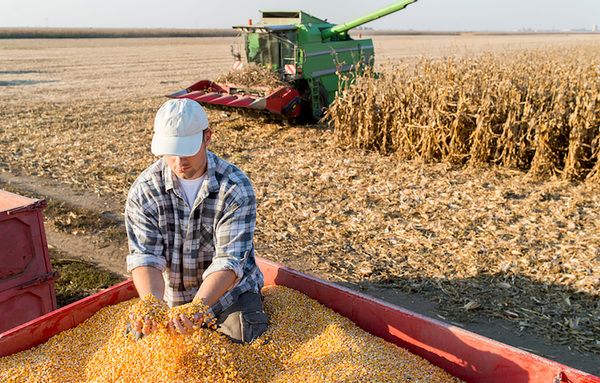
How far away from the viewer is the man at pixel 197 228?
2625 millimetres

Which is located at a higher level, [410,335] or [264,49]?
[264,49]

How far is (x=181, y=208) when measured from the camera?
2.83 metres

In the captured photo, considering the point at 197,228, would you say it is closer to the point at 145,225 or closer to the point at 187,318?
the point at 145,225

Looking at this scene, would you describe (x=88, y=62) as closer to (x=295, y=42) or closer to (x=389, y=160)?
(x=295, y=42)

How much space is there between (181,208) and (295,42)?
31.2 ft

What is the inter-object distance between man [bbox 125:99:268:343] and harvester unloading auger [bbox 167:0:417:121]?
7.50m

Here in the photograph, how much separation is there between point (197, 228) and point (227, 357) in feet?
2.58

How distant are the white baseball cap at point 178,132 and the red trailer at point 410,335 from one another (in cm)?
120

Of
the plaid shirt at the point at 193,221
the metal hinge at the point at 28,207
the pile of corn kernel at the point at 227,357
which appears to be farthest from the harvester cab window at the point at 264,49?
the pile of corn kernel at the point at 227,357

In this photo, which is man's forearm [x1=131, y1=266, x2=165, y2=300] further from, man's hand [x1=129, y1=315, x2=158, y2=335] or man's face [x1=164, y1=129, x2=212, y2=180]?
man's face [x1=164, y1=129, x2=212, y2=180]

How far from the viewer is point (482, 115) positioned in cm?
726

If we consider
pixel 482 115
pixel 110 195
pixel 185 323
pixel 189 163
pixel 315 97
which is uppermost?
pixel 189 163

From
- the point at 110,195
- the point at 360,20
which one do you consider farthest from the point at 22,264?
the point at 360,20

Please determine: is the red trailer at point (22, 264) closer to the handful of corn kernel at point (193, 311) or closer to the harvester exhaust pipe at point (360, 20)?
the handful of corn kernel at point (193, 311)
